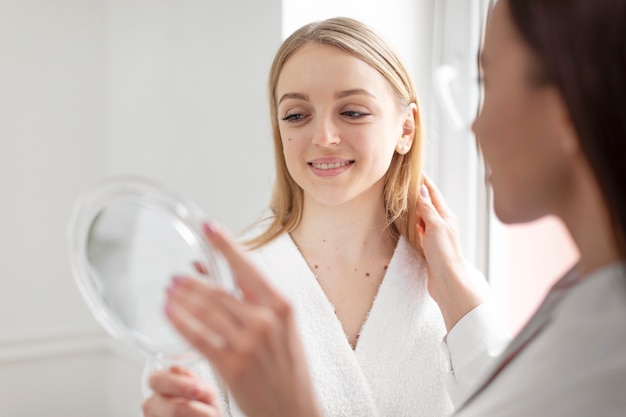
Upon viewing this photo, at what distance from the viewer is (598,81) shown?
1.86 ft

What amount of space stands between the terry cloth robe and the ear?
0.52 ft

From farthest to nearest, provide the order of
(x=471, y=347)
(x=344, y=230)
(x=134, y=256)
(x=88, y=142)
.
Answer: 1. (x=88, y=142)
2. (x=344, y=230)
3. (x=471, y=347)
4. (x=134, y=256)

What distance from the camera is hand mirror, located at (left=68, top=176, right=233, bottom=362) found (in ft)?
2.35

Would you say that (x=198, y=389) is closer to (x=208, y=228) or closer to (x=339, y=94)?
(x=208, y=228)

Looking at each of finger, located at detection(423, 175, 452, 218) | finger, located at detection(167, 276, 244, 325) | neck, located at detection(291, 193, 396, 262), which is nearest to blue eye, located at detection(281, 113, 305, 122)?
neck, located at detection(291, 193, 396, 262)

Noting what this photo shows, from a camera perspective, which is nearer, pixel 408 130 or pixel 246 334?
pixel 246 334

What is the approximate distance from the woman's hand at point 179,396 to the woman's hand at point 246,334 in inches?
6.8

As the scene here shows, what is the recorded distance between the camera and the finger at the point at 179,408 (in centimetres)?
74

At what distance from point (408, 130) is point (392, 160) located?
55 millimetres

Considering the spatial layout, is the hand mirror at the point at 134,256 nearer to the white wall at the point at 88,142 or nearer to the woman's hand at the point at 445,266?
the woman's hand at the point at 445,266

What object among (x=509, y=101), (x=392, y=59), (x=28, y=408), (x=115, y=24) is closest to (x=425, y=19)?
(x=392, y=59)

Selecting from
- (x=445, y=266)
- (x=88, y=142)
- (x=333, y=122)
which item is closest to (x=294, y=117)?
(x=333, y=122)

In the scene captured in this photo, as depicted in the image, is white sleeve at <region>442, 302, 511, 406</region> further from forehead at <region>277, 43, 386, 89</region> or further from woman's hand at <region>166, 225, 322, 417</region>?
woman's hand at <region>166, 225, 322, 417</region>

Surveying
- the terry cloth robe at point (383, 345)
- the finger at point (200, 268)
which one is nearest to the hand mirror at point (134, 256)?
the finger at point (200, 268)
